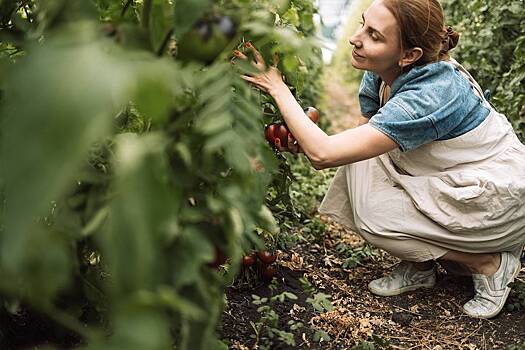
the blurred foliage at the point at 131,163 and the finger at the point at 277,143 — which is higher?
the blurred foliage at the point at 131,163

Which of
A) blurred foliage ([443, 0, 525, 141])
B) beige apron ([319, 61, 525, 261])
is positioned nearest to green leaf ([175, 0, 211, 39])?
beige apron ([319, 61, 525, 261])

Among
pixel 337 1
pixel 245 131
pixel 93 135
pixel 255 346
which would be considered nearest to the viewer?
pixel 93 135

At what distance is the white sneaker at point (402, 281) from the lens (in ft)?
7.07

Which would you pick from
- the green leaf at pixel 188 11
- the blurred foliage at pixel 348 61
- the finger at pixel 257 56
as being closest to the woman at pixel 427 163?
the finger at pixel 257 56

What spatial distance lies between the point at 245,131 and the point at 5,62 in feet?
1.29

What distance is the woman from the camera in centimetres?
184

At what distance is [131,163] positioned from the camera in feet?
2.11

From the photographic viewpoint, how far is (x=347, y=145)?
1792 mm

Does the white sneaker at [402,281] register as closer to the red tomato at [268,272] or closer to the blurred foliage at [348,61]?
the red tomato at [268,272]

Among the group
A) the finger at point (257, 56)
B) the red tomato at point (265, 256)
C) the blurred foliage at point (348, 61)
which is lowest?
the blurred foliage at point (348, 61)

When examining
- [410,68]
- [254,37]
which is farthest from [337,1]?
[254,37]

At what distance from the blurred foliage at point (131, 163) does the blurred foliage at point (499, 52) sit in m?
1.77

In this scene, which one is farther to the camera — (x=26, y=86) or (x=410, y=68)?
(x=410, y=68)

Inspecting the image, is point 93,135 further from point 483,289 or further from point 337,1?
point 337,1
